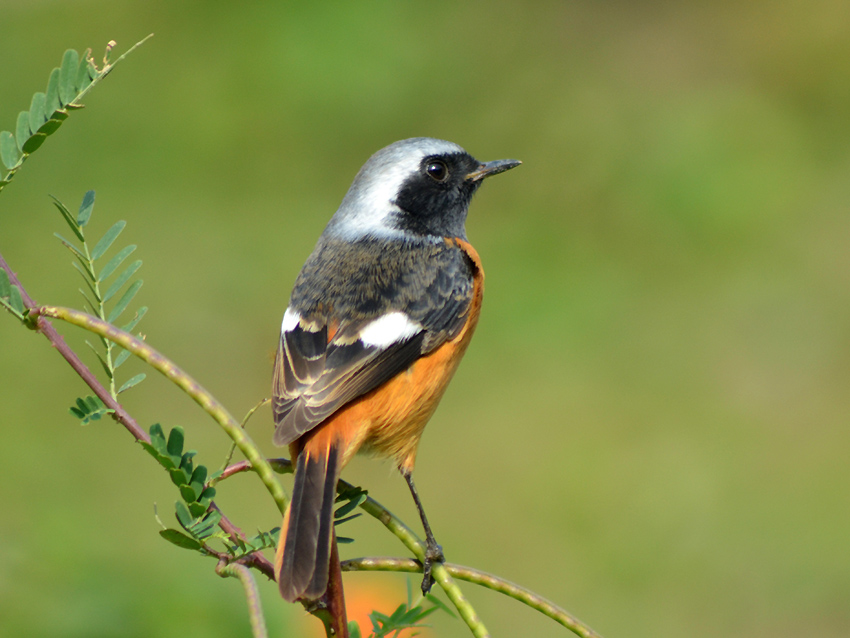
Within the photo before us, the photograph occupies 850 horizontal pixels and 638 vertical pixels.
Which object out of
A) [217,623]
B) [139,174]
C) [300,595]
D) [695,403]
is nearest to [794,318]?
[695,403]

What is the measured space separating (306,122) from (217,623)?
7539mm

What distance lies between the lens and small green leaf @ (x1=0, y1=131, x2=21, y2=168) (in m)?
1.70

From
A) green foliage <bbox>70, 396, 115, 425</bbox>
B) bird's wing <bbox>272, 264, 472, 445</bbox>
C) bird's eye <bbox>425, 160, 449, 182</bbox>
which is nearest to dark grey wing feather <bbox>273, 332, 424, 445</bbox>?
bird's wing <bbox>272, 264, 472, 445</bbox>

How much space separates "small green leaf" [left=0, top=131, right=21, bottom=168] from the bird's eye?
2.46 metres

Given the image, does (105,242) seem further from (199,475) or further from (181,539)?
(181,539)

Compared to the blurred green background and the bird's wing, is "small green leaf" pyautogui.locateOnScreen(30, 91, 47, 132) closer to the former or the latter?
the bird's wing

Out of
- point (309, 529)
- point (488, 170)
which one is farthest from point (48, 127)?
point (488, 170)

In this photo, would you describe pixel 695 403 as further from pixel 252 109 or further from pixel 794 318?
pixel 252 109

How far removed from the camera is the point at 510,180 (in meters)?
10.0

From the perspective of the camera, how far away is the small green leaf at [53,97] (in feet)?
5.62

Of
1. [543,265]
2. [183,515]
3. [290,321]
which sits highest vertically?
[543,265]

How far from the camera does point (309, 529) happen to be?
1.97 metres

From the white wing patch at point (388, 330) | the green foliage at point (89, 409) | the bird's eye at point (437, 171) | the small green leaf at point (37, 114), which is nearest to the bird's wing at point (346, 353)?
the white wing patch at point (388, 330)

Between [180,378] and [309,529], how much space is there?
0.64 m
